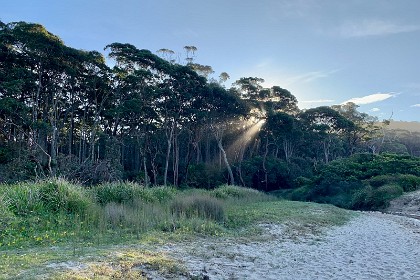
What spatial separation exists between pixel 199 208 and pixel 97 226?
5.07 m

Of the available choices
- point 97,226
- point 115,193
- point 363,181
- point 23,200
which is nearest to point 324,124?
point 363,181

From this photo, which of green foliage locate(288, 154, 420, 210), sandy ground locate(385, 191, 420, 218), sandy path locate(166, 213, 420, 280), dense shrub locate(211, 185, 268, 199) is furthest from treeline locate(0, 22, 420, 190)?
sandy path locate(166, 213, 420, 280)

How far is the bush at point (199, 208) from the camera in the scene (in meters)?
14.8

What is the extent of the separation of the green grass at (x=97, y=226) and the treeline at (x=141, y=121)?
1171 cm

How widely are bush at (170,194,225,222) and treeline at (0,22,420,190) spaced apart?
11.8m

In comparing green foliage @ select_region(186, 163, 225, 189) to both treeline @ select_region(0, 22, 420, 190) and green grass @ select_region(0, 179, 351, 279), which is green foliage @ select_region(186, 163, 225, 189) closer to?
treeline @ select_region(0, 22, 420, 190)

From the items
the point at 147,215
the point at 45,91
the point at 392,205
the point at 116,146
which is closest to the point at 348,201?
the point at 392,205

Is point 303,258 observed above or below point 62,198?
below

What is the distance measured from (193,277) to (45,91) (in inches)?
1193

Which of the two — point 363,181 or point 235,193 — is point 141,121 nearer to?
point 235,193

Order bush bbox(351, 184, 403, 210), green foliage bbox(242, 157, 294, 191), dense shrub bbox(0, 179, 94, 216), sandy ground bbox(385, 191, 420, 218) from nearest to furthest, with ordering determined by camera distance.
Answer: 1. dense shrub bbox(0, 179, 94, 216)
2. sandy ground bbox(385, 191, 420, 218)
3. bush bbox(351, 184, 403, 210)
4. green foliage bbox(242, 157, 294, 191)

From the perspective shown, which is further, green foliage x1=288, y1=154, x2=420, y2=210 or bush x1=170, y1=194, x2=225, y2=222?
green foliage x1=288, y1=154, x2=420, y2=210

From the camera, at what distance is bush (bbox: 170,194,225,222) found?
14828 mm

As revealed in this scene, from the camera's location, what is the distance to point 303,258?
973 cm
